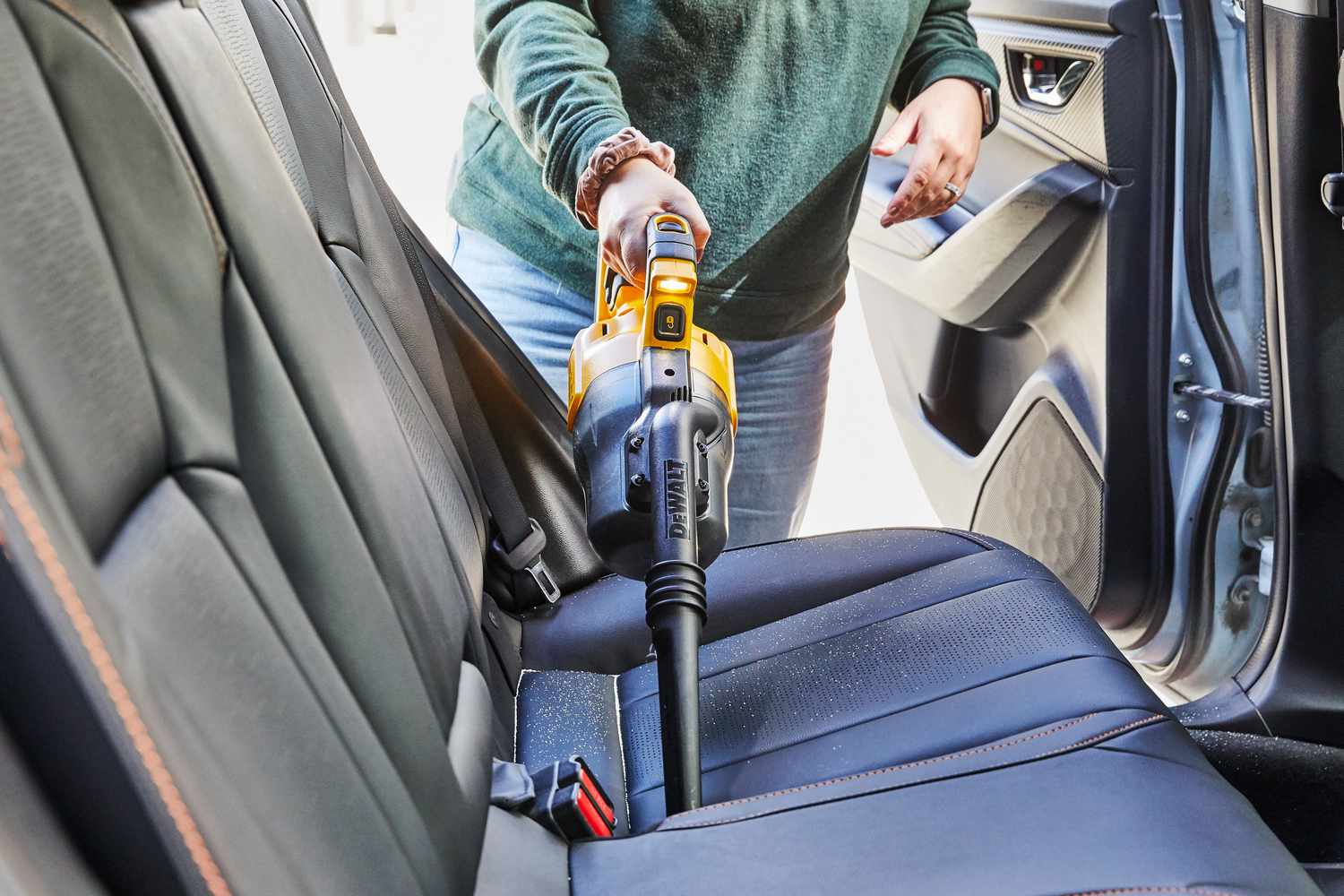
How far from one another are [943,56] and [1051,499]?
60 centimetres

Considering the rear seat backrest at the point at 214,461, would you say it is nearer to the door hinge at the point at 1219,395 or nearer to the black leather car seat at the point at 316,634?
the black leather car seat at the point at 316,634

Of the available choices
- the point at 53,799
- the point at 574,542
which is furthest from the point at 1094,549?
the point at 53,799

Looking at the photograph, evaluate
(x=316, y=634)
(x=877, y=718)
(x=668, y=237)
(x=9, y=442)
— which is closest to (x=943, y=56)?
(x=668, y=237)

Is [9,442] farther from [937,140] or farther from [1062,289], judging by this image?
Answer: [1062,289]

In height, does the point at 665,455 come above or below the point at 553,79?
below

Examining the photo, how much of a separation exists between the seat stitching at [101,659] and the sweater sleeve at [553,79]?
712mm

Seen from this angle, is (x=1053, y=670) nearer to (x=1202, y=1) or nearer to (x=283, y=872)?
(x=283, y=872)

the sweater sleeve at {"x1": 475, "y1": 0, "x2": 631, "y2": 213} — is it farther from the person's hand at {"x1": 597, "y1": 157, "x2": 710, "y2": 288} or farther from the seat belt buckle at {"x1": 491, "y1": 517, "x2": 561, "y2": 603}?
the seat belt buckle at {"x1": 491, "y1": 517, "x2": 561, "y2": 603}

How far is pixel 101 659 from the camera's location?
0.38 meters

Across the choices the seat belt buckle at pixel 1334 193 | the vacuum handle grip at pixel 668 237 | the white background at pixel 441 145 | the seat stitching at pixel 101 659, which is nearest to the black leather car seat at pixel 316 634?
the seat stitching at pixel 101 659

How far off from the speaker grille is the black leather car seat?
517 millimetres

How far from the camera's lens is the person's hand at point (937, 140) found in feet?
4.13

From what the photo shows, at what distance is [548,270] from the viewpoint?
1349 mm

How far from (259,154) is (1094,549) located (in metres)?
1.20
